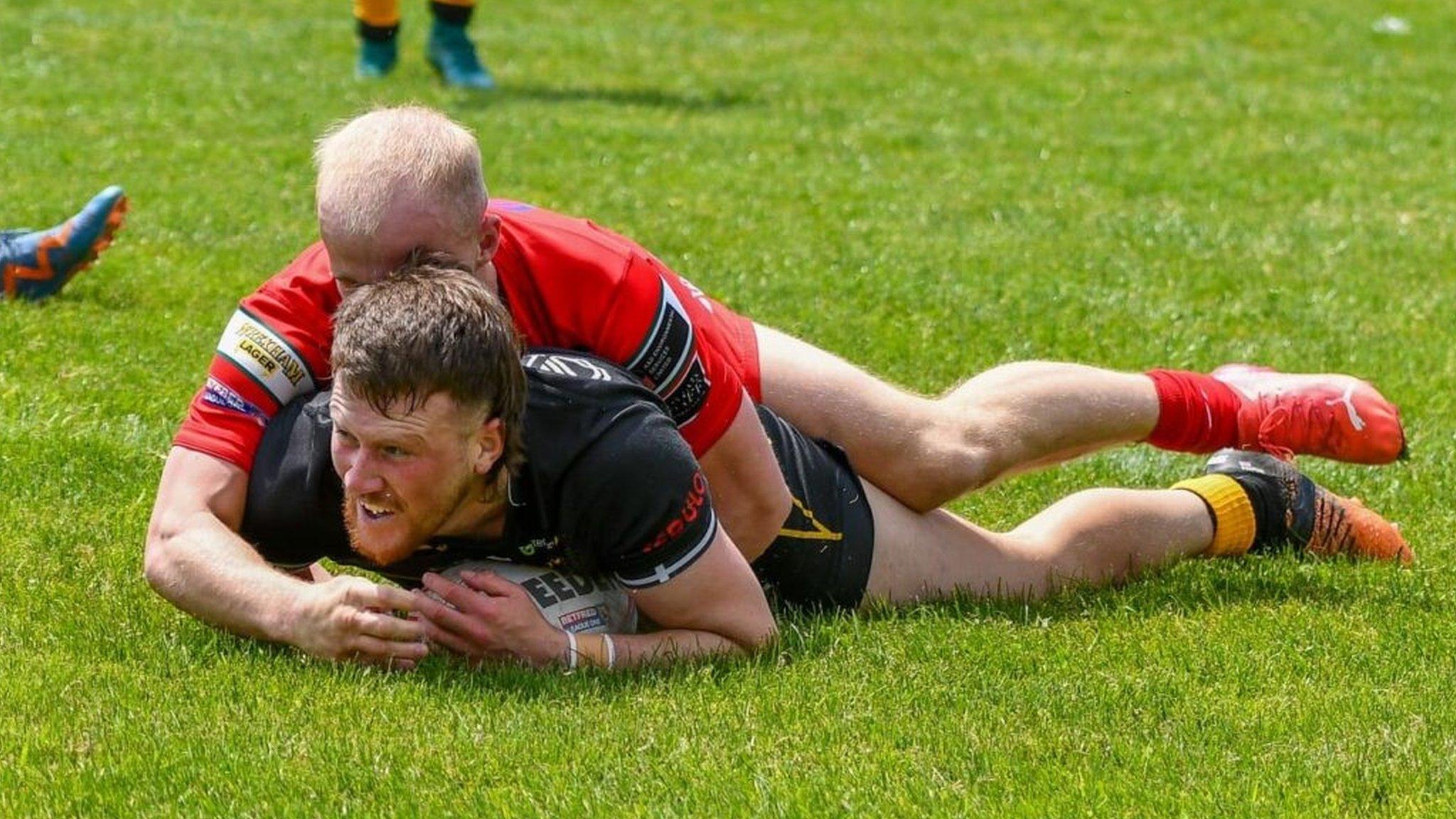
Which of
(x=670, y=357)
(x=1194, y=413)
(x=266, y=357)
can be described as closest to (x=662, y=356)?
(x=670, y=357)

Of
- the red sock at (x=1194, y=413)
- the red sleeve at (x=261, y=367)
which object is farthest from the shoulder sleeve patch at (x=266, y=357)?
the red sock at (x=1194, y=413)

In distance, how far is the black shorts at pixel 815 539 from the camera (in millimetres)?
5141

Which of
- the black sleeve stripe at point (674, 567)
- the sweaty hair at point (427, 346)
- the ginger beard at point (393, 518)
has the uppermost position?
the sweaty hair at point (427, 346)

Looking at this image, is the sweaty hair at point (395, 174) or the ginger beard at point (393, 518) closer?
the ginger beard at point (393, 518)

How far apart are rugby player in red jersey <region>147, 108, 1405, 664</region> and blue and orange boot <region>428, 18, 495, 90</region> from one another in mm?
8359

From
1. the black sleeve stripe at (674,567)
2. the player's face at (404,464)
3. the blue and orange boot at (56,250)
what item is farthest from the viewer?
the blue and orange boot at (56,250)

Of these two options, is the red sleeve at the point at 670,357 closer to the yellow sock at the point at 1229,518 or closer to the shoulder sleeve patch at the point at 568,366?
the shoulder sleeve patch at the point at 568,366

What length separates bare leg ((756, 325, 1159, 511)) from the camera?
5484 millimetres

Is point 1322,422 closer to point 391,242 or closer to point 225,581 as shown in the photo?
point 391,242

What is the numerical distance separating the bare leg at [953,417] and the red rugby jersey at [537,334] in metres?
0.61

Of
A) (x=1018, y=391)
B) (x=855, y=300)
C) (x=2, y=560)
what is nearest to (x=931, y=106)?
(x=855, y=300)

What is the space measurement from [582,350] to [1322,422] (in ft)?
7.98

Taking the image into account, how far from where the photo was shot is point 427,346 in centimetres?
411

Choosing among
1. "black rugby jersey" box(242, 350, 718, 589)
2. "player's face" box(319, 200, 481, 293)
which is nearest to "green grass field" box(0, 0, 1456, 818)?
"black rugby jersey" box(242, 350, 718, 589)
